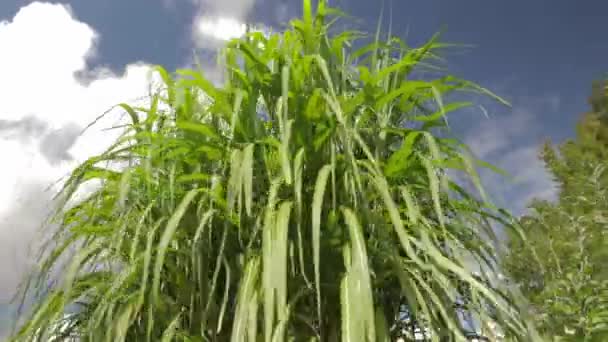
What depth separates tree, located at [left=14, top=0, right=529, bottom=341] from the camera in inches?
49.7

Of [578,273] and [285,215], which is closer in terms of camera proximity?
[285,215]

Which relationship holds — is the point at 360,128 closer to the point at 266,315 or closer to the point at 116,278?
the point at 266,315

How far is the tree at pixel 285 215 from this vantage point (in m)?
1.26

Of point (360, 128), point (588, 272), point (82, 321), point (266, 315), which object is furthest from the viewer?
point (588, 272)

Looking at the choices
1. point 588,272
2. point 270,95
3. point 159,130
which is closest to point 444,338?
point 270,95

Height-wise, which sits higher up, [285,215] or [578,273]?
[578,273]

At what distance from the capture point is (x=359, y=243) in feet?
3.94

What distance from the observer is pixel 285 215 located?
4.12 feet

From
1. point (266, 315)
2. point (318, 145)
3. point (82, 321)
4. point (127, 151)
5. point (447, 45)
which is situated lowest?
point (266, 315)

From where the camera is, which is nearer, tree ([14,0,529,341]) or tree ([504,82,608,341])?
tree ([14,0,529,341])

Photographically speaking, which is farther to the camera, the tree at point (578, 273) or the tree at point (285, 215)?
the tree at point (578, 273)

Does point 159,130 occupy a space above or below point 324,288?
above

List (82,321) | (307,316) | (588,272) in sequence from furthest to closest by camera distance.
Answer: (588,272) → (82,321) → (307,316)

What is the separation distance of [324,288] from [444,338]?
317 millimetres
